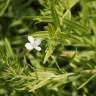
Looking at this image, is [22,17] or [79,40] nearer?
[79,40]

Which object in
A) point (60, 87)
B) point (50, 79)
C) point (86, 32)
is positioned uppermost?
point (86, 32)

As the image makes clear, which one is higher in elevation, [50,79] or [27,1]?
[27,1]

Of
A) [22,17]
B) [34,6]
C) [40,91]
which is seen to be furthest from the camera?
[34,6]

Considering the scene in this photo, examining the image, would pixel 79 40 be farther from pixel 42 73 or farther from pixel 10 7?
pixel 10 7

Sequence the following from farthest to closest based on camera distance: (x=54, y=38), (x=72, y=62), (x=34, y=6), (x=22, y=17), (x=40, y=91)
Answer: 1. (x=34, y=6)
2. (x=22, y=17)
3. (x=72, y=62)
4. (x=40, y=91)
5. (x=54, y=38)

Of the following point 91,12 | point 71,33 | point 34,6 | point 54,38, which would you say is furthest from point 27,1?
point 54,38

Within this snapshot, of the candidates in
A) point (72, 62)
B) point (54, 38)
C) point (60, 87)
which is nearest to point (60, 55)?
point (72, 62)
